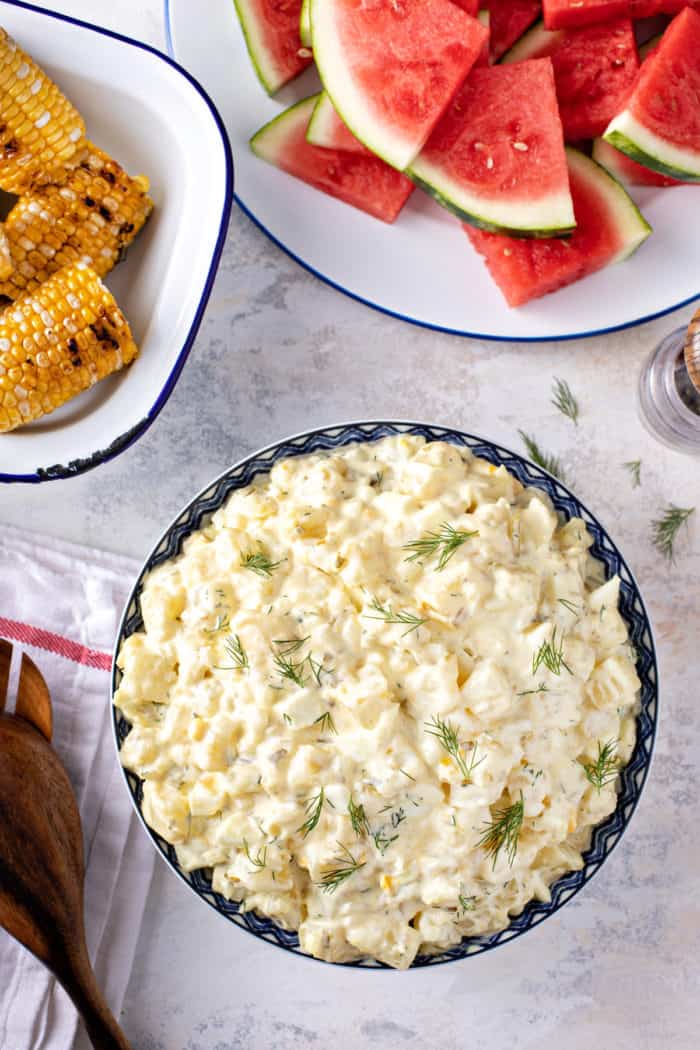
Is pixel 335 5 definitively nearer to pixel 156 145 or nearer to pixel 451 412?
pixel 156 145

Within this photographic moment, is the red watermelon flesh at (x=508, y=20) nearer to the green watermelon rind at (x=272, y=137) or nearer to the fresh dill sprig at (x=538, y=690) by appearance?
the green watermelon rind at (x=272, y=137)

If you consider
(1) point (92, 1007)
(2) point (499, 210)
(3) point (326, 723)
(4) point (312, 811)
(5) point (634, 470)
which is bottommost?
(1) point (92, 1007)

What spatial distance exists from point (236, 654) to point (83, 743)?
31.1 inches

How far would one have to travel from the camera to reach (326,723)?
192 centimetres

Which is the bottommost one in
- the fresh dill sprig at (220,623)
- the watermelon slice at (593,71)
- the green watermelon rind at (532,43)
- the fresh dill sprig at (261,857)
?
the fresh dill sprig at (261,857)

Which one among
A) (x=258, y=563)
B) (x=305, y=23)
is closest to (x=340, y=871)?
(x=258, y=563)

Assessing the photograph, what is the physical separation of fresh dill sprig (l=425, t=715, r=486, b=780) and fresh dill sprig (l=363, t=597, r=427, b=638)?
0.58 feet

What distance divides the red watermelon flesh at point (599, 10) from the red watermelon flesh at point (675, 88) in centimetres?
7

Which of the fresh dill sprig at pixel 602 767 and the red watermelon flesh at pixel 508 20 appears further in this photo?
the red watermelon flesh at pixel 508 20

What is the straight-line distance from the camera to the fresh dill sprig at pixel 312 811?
191cm

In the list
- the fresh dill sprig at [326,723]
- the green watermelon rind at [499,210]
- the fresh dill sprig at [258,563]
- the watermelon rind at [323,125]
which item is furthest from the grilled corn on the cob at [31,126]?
the fresh dill sprig at [326,723]

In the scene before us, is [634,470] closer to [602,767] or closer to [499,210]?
[499,210]

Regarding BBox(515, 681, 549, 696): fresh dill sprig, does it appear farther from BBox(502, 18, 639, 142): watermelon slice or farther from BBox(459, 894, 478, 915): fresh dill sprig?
BBox(502, 18, 639, 142): watermelon slice

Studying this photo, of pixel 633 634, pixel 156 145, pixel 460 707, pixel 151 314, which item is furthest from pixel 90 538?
pixel 633 634
